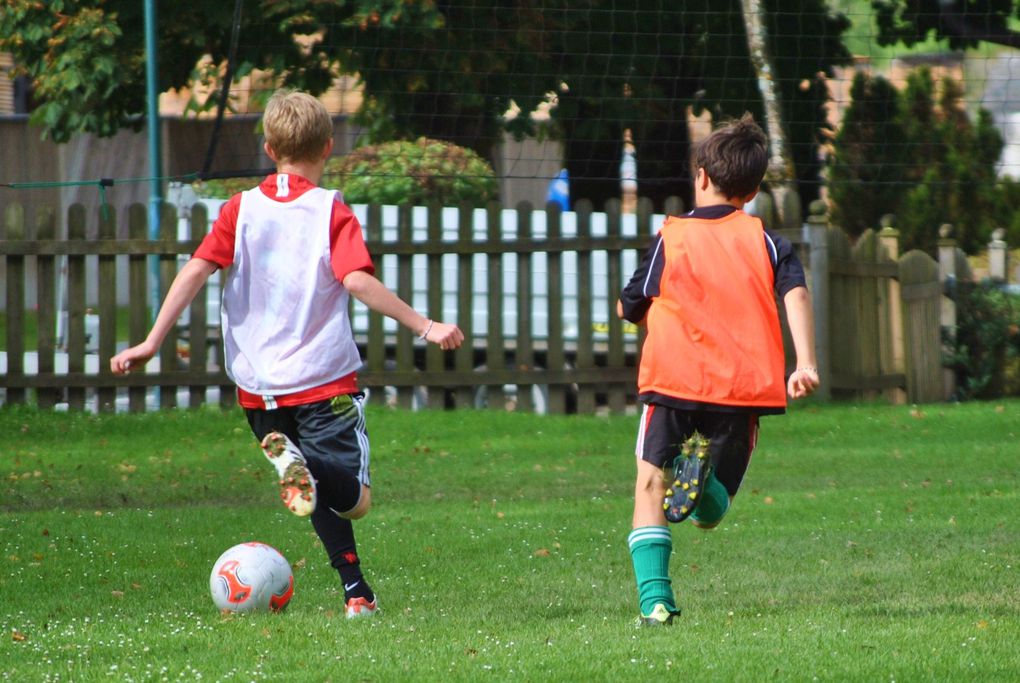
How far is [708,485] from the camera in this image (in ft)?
17.2

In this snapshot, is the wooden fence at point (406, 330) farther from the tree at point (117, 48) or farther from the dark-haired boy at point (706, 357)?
the dark-haired boy at point (706, 357)

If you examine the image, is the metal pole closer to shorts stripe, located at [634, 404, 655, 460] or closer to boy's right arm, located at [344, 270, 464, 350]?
boy's right arm, located at [344, 270, 464, 350]

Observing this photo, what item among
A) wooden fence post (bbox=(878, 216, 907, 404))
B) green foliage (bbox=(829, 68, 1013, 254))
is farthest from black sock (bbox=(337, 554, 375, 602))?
green foliage (bbox=(829, 68, 1013, 254))

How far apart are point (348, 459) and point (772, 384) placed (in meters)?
1.45

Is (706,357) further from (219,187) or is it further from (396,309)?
(219,187)

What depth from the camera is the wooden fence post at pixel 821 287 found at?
503 inches

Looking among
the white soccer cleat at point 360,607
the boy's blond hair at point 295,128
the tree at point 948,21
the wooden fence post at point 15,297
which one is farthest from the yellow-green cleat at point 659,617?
the tree at point 948,21

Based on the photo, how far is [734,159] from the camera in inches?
212

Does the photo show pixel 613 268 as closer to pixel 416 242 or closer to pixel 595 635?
pixel 416 242


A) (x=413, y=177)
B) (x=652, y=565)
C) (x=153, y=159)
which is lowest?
(x=652, y=565)

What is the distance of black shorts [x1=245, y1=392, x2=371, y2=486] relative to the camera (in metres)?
5.52

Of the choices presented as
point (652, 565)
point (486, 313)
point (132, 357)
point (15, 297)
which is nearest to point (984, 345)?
point (486, 313)

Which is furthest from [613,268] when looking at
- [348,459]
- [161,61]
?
[348,459]

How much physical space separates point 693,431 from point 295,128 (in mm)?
1693
